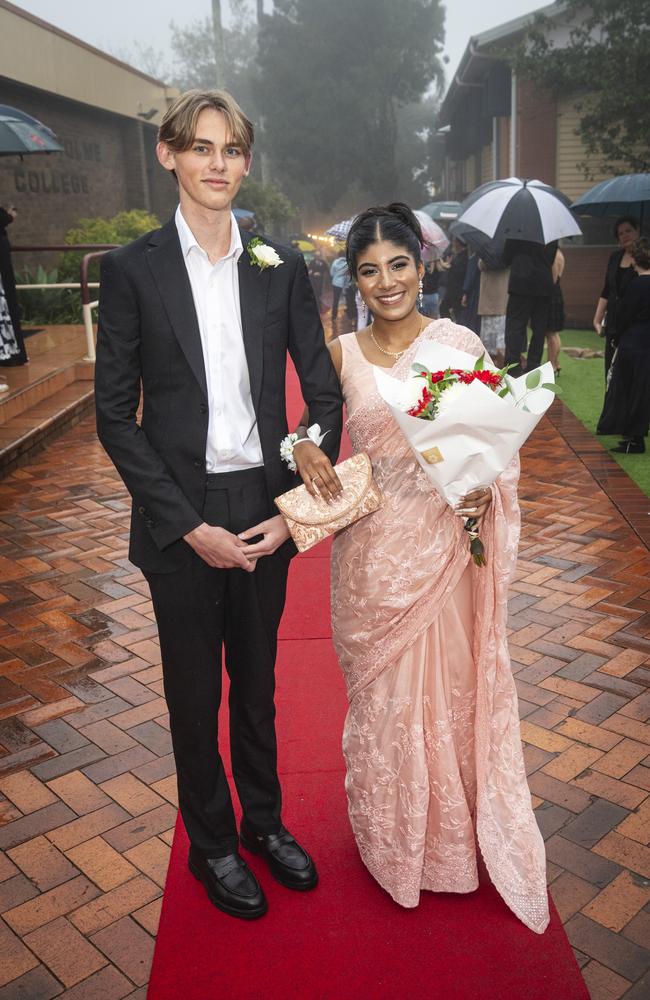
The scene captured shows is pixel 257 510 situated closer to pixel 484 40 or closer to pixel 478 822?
pixel 478 822

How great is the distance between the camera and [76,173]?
57.7 ft

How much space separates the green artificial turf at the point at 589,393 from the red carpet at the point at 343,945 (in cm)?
465

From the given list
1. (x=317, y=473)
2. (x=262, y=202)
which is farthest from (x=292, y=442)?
(x=262, y=202)

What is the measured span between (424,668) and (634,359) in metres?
5.66

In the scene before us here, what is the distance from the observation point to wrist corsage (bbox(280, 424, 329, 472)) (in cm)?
258

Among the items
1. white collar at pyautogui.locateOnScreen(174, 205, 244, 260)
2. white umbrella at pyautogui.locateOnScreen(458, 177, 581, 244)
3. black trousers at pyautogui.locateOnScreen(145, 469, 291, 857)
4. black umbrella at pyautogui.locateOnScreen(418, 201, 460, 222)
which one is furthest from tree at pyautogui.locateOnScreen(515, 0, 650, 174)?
black trousers at pyautogui.locateOnScreen(145, 469, 291, 857)

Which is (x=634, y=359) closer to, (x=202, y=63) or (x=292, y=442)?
(x=292, y=442)

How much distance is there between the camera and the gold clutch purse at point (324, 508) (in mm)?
2523

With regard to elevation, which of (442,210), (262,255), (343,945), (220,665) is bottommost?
(343,945)

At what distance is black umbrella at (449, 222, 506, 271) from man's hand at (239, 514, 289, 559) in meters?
8.33

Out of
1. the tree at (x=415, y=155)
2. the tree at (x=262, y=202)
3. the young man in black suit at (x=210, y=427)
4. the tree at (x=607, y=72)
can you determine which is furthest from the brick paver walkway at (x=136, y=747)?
the tree at (x=415, y=155)

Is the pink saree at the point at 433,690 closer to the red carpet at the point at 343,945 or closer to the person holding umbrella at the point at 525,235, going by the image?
the red carpet at the point at 343,945

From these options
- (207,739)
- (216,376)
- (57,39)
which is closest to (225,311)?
(216,376)

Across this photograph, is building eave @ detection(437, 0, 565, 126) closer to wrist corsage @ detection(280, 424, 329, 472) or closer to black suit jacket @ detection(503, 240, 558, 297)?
black suit jacket @ detection(503, 240, 558, 297)
